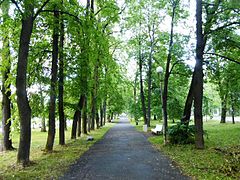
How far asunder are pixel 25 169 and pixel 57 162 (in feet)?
4.15

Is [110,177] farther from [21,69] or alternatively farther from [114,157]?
[21,69]

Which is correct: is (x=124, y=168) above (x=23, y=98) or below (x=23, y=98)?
below

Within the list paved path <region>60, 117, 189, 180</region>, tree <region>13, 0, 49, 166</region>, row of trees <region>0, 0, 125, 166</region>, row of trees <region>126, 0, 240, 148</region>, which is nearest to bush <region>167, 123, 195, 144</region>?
row of trees <region>126, 0, 240, 148</region>

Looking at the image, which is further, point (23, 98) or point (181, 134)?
point (181, 134)

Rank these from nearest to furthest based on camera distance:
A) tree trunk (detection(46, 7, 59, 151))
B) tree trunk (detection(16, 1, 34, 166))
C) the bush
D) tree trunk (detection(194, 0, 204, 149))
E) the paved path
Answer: the paved path < tree trunk (detection(16, 1, 34, 166)) < tree trunk (detection(194, 0, 204, 149)) < tree trunk (detection(46, 7, 59, 151)) < the bush

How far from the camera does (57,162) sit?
9188 millimetres

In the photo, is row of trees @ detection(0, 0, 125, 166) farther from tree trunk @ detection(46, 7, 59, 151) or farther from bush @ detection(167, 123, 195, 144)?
bush @ detection(167, 123, 195, 144)

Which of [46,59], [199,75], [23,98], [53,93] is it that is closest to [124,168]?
[23,98]

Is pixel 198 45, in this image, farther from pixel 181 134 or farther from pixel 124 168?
pixel 124 168

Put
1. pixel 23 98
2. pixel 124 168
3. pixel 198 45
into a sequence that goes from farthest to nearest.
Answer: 1. pixel 198 45
2. pixel 23 98
3. pixel 124 168

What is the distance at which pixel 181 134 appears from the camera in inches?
524

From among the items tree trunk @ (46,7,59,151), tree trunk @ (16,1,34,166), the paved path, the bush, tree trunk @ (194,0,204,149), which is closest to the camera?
the paved path

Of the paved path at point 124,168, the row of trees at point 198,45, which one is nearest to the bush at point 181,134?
the row of trees at point 198,45

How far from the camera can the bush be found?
13234mm
